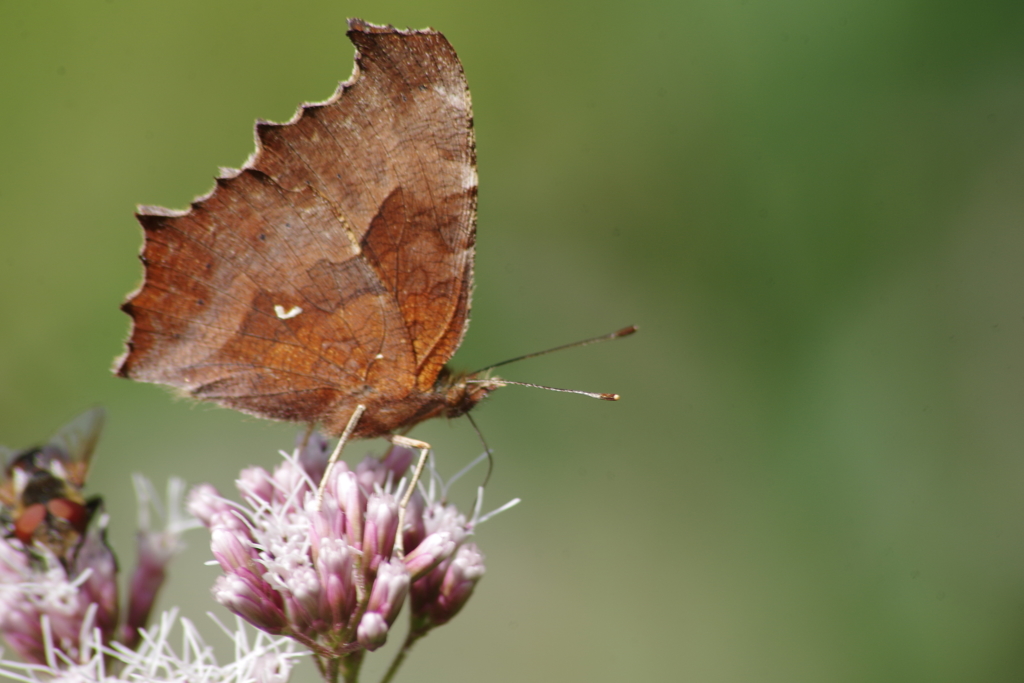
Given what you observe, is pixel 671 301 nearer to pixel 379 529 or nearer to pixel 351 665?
pixel 379 529

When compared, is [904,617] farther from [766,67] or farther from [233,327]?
[233,327]

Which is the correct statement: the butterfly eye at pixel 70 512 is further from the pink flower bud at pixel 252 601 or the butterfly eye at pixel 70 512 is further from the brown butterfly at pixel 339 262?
the pink flower bud at pixel 252 601

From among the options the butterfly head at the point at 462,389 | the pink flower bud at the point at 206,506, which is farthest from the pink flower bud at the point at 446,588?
the pink flower bud at the point at 206,506

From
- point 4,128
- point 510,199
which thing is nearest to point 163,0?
point 4,128

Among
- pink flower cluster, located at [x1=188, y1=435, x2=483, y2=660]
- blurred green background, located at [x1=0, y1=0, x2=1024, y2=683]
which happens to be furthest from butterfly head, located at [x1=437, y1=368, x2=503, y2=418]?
blurred green background, located at [x1=0, y1=0, x2=1024, y2=683]

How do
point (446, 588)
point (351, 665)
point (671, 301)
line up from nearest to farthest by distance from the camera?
point (351, 665)
point (446, 588)
point (671, 301)

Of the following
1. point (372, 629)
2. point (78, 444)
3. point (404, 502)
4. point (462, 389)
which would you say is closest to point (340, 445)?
point (404, 502)

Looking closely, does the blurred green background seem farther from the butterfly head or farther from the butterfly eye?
the butterfly eye
